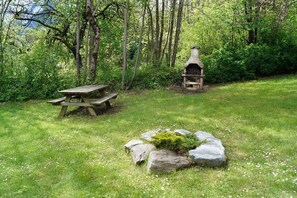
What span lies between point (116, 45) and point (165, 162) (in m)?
10.4

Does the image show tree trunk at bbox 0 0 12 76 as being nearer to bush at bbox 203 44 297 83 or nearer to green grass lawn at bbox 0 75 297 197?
green grass lawn at bbox 0 75 297 197

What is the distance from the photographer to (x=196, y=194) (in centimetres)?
337

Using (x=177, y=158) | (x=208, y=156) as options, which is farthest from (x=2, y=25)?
(x=208, y=156)

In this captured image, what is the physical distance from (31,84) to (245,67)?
8455 millimetres

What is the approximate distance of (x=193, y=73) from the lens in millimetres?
10914

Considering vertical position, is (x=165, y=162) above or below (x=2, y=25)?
below

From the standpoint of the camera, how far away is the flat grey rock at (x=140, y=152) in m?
4.25

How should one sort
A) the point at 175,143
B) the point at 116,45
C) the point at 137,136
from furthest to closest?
the point at 116,45 < the point at 137,136 < the point at 175,143

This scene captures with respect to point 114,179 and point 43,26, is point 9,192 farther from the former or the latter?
point 43,26

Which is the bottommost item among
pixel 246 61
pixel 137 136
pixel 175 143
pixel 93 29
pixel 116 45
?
pixel 137 136

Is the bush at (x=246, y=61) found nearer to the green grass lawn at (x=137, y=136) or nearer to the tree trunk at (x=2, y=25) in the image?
the green grass lawn at (x=137, y=136)

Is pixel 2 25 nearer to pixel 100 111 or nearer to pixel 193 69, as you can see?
pixel 100 111

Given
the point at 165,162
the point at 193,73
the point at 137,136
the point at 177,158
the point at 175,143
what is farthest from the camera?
the point at 193,73

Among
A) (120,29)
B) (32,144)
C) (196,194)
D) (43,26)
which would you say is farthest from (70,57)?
(196,194)
